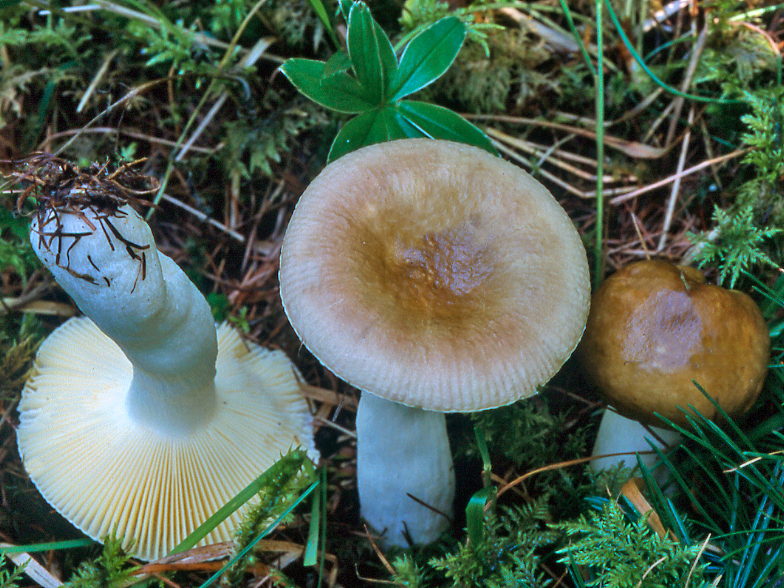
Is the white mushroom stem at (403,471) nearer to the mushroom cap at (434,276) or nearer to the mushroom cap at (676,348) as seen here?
the mushroom cap at (434,276)

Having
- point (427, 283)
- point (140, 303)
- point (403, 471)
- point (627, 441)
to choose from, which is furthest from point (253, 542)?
point (627, 441)

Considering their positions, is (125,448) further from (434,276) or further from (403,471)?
(434,276)

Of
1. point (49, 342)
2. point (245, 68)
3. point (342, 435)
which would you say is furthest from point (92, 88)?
point (342, 435)

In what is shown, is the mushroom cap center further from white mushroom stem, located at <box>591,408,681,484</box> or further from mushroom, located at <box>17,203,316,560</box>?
white mushroom stem, located at <box>591,408,681,484</box>

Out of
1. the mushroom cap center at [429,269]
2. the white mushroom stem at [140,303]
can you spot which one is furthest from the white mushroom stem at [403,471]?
the white mushroom stem at [140,303]

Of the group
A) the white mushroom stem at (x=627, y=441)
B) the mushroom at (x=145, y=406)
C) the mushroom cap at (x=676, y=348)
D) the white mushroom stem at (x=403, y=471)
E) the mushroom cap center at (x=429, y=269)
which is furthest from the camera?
the white mushroom stem at (x=627, y=441)

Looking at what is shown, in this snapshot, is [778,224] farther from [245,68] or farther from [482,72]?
[245,68]

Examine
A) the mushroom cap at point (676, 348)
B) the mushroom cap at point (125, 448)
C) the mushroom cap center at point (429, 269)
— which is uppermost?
the mushroom cap center at point (429, 269)
